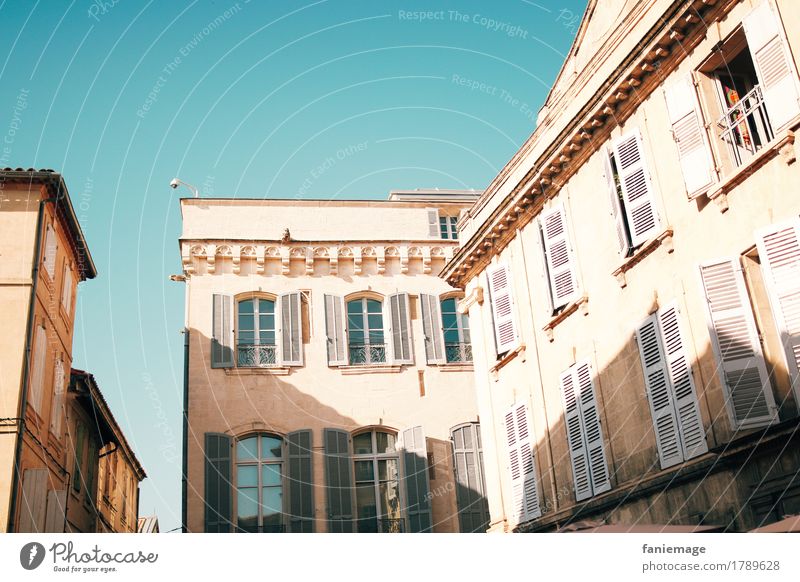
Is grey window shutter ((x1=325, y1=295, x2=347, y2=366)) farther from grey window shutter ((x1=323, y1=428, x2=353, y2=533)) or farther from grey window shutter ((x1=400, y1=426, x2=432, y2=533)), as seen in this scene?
grey window shutter ((x1=400, y1=426, x2=432, y2=533))

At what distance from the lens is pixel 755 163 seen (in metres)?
11.1

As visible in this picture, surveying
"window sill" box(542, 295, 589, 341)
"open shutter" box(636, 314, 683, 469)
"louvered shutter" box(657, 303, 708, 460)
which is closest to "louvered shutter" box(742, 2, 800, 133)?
"louvered shutter" box(657, 303, 708, 460)

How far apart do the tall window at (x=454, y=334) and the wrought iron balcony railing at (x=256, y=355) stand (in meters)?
4.57

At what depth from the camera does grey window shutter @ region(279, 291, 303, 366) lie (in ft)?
76.4

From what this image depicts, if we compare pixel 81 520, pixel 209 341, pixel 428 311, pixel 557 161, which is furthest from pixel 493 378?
pixel 81 520

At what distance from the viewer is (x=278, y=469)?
2227 cm

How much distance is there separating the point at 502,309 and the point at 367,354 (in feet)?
22.9

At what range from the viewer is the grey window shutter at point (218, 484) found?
21.2 m

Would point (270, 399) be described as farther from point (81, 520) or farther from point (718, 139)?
point (718, 139)

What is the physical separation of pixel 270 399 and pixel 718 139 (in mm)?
13848

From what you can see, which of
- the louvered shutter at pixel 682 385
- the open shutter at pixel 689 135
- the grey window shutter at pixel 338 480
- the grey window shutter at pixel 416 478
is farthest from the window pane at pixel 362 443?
the open shutter at pixel 689 135

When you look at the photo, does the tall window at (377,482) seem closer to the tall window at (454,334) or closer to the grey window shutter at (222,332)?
the tall window at (454,334)

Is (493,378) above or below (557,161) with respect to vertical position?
below

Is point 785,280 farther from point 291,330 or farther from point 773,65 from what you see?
point 291,330
